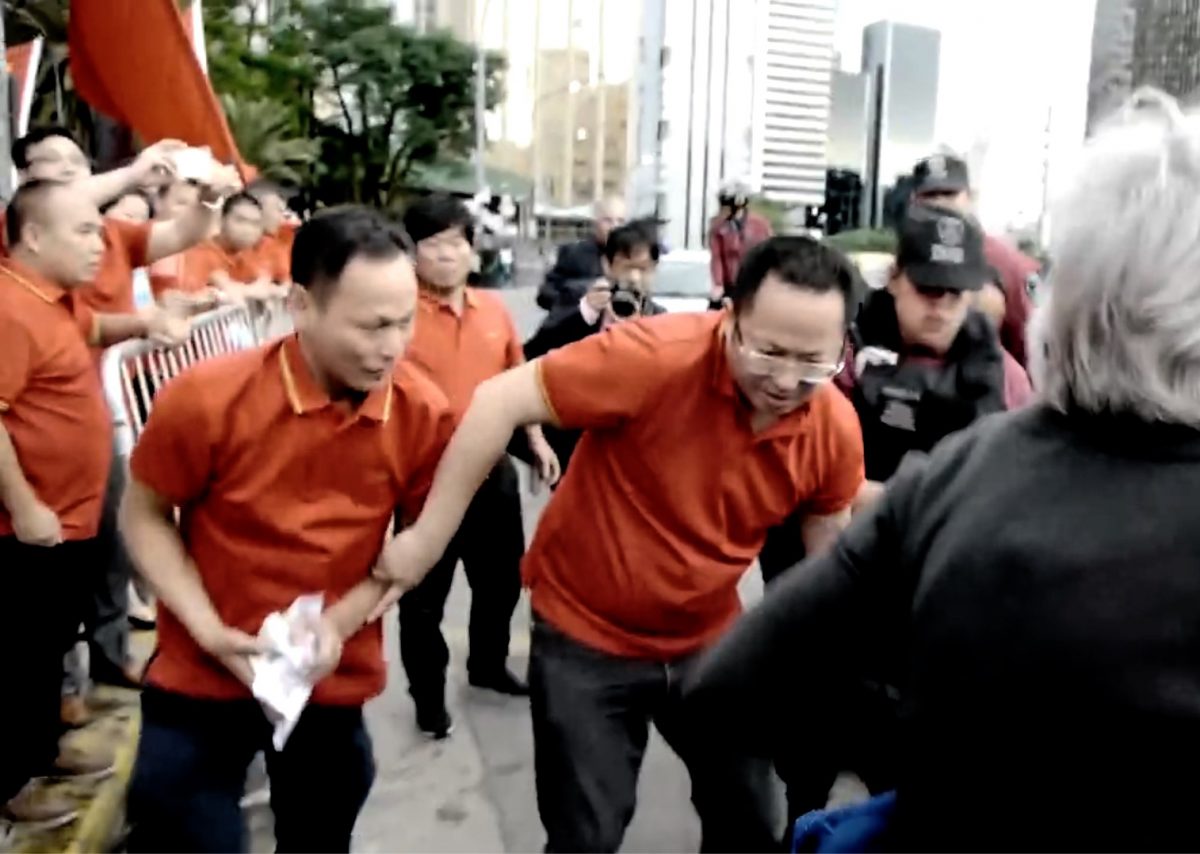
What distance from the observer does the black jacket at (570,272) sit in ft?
22.5

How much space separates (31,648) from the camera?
3.52 metres

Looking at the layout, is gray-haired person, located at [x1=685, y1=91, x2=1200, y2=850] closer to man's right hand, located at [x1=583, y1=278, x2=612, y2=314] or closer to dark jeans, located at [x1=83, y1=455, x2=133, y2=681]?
dark jeans, located at [x1=83, y1=455, x2=133, y2=681]

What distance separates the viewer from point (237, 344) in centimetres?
611

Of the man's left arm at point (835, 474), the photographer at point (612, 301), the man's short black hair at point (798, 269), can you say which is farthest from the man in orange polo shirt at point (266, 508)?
the photographer at point (612, 301)

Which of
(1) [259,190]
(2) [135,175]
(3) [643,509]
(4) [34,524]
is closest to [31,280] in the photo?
(2) [135,175]

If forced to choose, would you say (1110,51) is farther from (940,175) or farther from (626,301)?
(626,301)

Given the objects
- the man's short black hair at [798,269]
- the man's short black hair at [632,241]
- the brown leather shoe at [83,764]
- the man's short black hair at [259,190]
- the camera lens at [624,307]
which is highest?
the man's short black hair at [798,269]

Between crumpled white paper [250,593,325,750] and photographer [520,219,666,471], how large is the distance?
259 centimetres

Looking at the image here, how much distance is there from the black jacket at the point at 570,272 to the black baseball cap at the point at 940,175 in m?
2.50

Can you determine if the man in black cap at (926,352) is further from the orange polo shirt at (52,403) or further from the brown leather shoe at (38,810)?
the orange polo shirt at (52,403)

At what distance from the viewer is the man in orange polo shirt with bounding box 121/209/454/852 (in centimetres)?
247

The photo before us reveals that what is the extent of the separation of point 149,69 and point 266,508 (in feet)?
11.1

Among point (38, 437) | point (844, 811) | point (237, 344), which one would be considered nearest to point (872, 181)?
point (237, 344)

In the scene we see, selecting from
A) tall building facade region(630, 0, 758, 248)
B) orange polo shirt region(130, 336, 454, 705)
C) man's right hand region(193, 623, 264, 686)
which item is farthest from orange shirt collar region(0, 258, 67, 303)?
tall building facade region(630, 0, 758, 248)
